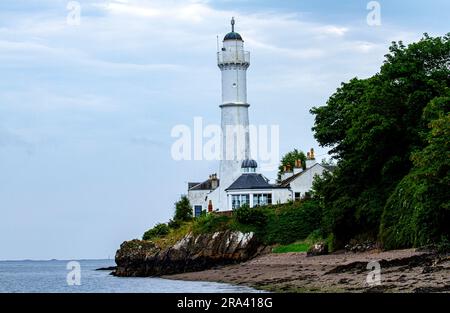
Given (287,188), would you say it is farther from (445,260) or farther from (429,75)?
(445,260)

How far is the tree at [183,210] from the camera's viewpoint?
312 feet

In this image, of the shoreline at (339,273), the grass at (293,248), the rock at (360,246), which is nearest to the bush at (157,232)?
the grass at (293,248)

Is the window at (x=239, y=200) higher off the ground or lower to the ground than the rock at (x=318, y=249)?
higher

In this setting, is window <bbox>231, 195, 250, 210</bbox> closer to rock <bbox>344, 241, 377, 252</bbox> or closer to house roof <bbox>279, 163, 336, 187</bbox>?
house roof <bbox>279, 163, 336, 187</bbox>

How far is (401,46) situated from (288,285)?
21.4 meters

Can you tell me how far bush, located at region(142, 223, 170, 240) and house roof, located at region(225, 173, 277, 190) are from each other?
25.1ft

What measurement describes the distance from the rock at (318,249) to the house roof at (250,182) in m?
25.4

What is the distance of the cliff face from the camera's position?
2872 inches

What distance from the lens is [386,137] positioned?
5678 centimetres

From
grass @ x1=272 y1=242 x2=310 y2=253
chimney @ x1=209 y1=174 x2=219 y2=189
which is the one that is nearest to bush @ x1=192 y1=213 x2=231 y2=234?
grass @ x1=272 y1=242 x2=310 y2=253

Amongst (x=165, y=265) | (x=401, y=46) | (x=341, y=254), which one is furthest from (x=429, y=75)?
(x=165, y=265)

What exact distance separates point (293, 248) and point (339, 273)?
26.8 metres

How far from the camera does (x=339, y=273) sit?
43.1 m

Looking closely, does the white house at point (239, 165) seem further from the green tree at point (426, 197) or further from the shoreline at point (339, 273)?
the green tree at point (426, 197)
